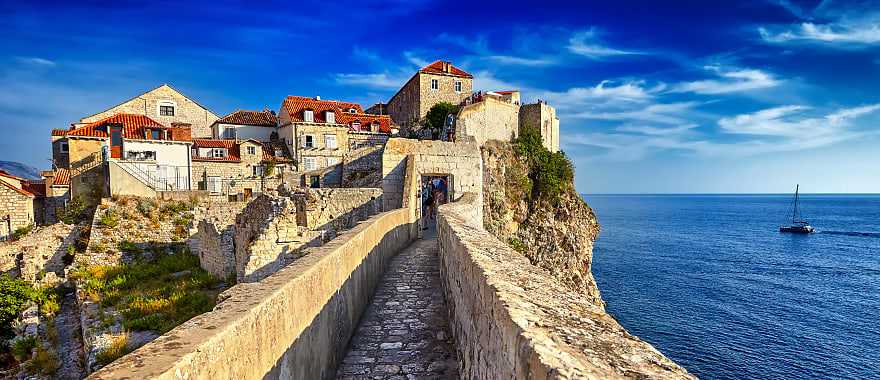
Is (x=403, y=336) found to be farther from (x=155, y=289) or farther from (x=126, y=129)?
(x=126, y=129)

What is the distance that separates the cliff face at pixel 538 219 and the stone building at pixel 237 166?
1574cm

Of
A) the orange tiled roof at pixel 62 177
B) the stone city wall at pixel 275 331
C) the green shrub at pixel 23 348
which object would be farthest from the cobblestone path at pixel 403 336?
the orange tiled roof at pixel 62 177

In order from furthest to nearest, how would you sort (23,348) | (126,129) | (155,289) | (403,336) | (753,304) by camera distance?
(753,304), (126,129), (155,289), (23,348), (403,336)

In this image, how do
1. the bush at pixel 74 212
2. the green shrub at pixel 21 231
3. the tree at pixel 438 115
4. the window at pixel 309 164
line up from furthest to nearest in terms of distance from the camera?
the tree at pixel 438 115 < the window at pixel 309 164 < the bush at pixel 74 212 < the green shrub at pixel 21 231

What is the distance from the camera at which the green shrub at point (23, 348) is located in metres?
12.9

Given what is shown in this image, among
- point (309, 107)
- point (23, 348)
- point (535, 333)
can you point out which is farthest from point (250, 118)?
point (535, 333)

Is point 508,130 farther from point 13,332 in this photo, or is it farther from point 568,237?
point 13,332

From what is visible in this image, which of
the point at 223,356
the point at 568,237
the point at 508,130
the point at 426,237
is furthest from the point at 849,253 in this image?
the point at 223,356

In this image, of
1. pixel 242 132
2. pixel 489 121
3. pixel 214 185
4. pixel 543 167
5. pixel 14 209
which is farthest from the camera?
pixel 242 132

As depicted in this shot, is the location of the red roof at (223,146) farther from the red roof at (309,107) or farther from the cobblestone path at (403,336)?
the cobblestone path at (403,336)

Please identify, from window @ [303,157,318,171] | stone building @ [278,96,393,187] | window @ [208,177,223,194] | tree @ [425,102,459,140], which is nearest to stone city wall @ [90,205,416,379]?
window @ [208,177,223,194]

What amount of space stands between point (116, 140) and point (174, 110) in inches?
572

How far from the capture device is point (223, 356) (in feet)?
8.07

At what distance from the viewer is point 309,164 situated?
37.3 metres
